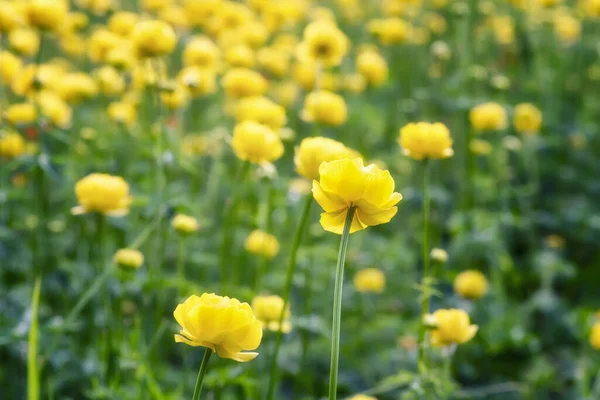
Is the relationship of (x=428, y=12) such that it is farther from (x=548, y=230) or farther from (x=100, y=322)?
(x=100, y=322)

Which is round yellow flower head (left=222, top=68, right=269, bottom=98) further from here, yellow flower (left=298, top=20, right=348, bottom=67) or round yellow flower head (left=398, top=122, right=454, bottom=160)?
round yellow flower head (left=398, top=122, right=454, bottom=160)

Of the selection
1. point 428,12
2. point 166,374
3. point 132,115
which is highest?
point 428,12

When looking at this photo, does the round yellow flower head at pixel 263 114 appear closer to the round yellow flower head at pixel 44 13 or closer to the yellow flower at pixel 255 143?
the yellow flower at pixel 255 143

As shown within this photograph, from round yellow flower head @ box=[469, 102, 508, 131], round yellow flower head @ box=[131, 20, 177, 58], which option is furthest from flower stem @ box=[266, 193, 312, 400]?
round yellow flower head @ box=[469, 102, 508, 131]

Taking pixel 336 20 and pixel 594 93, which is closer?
pixel 594 93

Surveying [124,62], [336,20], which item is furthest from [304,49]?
[336,20]

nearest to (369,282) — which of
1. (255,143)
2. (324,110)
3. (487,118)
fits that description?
(324,110)

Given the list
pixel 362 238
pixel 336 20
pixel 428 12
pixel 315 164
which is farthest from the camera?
pixel 336 20

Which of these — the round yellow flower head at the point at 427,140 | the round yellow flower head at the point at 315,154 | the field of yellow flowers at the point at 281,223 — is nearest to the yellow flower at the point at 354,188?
the field of yellow flowers at the point at 281,223
